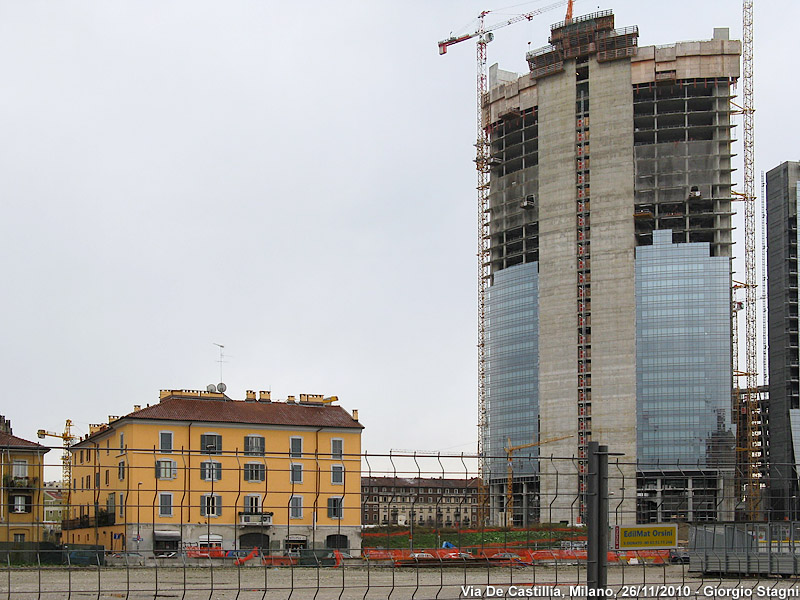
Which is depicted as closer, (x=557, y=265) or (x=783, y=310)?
(x=557, y=265)

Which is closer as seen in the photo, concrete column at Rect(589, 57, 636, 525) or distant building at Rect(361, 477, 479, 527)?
distant building at Rect(361, 477, 479, 527)

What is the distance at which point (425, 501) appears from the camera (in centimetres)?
2016

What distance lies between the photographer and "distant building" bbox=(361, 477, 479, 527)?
18.4 meters

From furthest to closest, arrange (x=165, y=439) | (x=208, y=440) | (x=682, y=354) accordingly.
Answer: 1. (x=682, y=354)
2. (x=208, y=440)
3. (x=165, y=439)

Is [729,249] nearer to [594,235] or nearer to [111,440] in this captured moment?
[594,235]

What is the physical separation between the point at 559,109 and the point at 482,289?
107 ft

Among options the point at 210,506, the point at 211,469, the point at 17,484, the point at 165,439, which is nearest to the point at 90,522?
the point at 17,484

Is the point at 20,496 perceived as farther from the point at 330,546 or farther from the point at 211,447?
the point at 211,447

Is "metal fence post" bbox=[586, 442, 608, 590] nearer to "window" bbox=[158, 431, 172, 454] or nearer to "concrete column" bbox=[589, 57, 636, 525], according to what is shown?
"window" bbox=[158, 431, 172, 454]

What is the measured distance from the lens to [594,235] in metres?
141

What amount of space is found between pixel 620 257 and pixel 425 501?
123 meters

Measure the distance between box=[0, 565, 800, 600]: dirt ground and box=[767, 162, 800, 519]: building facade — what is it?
104692mm

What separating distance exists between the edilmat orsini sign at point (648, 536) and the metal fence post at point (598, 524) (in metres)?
14.1

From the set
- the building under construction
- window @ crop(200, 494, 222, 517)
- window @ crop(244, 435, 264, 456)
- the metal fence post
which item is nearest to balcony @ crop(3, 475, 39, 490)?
window @ crop(200, 494, 222, 517)
